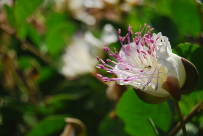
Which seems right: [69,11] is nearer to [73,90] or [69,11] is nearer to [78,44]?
[78,44]

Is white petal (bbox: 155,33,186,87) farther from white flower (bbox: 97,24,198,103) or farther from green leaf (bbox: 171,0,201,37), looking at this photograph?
green leaf (bbox: 171,0,201,37)

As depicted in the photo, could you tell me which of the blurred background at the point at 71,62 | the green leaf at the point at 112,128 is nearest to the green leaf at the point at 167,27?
the blurred background at the point at 71,62

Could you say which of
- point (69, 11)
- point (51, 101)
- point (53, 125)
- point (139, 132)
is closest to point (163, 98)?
point (139, 132)

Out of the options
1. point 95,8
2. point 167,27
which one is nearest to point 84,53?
point 95,8

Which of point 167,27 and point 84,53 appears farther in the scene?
point 84,53

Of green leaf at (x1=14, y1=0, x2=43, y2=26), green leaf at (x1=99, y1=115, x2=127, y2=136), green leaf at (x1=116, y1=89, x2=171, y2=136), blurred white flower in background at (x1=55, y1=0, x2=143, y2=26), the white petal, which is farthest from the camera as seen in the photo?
blurred white flower in background at (x1=55, y1=0, x2=143, y2=26)

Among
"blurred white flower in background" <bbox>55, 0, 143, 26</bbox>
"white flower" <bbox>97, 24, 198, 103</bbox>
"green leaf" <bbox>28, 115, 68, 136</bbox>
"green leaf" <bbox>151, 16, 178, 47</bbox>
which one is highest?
"white flower" <bbox>97, 24, 198, 103</bbox>

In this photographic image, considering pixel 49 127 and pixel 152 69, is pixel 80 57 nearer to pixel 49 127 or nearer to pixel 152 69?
pixel 49 127

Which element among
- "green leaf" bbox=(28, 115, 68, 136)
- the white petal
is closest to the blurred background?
"green leaf" bbox=(28, 115, 68, 136)
